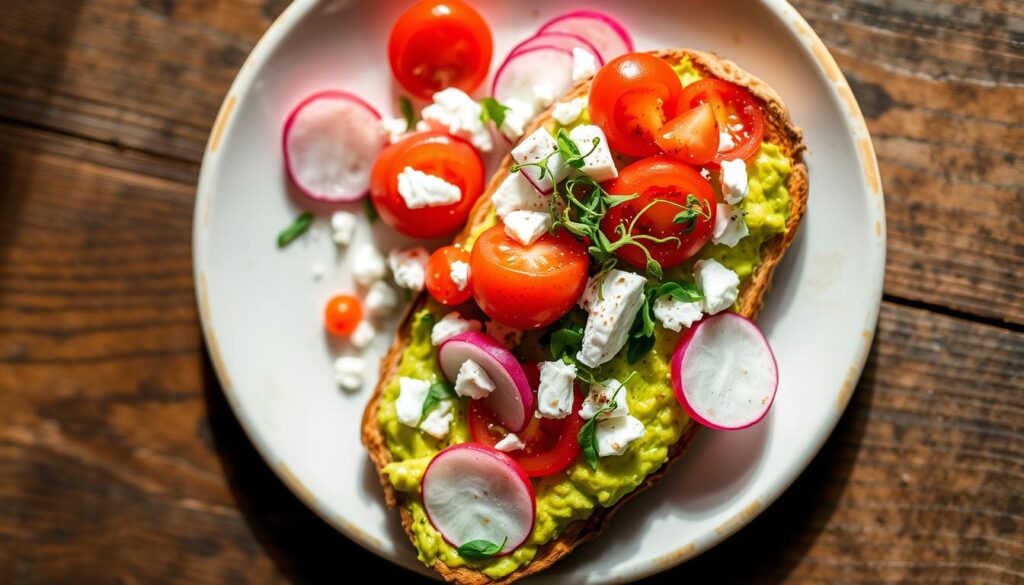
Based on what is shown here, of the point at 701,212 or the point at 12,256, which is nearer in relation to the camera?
the point at 701,212

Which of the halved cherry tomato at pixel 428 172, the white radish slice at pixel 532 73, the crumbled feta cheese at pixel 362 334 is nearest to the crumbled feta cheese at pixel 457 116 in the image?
the halved cherry tomato at pixel 428 172

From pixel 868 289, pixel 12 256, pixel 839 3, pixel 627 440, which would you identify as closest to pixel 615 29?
pixel 839 3

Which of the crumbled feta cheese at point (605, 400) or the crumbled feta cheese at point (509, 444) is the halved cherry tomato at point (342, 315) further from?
the crumbled feta cheese at point (605, 400)

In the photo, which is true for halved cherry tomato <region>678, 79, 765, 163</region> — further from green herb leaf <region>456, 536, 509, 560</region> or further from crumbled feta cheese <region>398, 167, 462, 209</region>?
green herb leaf <region>456, 536, 509, 560</region>

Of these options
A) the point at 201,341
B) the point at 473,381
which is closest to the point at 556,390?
the point at 473,381

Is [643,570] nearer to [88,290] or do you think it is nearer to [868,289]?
[868,289]

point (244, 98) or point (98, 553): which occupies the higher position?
point (244, 98)

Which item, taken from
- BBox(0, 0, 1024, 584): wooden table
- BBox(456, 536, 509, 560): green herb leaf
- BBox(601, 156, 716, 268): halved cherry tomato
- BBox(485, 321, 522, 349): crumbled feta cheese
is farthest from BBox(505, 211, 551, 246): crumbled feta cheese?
BBox(0, 0, 1024, 584): wooden table
